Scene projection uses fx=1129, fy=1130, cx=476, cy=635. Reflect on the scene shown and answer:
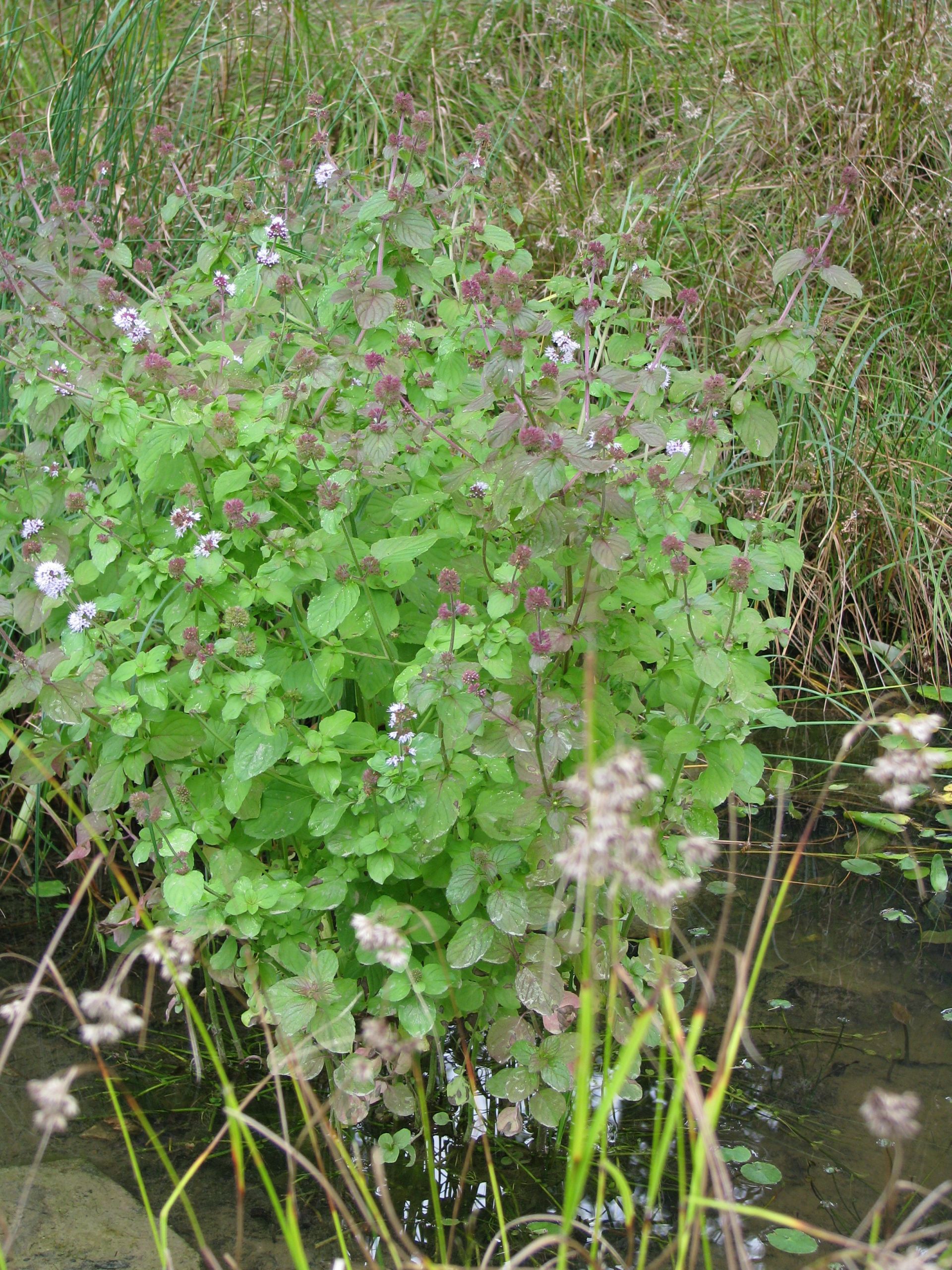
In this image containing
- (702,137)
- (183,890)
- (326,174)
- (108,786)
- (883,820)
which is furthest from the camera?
(702,137)

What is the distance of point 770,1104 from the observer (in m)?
2.25

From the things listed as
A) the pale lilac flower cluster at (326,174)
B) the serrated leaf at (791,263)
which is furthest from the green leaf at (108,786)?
the serrated leaf at (791,263)

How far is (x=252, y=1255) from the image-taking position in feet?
6.30

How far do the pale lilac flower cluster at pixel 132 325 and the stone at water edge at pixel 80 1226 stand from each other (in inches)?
57.2

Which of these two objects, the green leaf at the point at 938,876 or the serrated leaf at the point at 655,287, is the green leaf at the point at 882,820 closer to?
the green leaf at the point at 938,876

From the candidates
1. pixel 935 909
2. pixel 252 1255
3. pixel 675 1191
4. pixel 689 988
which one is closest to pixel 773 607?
pixel 935 909

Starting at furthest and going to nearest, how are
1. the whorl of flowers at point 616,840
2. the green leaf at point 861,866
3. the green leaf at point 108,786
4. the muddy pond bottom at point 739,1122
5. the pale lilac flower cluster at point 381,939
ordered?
the green leaf at point 861,866, the muddy pond bottom at point 739,1122, the green leaf at point 108,786, the pale lilac flower cluster at point 381,939, the whorl of flowers at point 616,840

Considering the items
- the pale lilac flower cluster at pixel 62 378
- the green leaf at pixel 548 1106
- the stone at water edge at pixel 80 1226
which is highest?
the pale lilac flower cluster at pixel 62 378

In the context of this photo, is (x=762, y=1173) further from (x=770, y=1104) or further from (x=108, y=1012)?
(x=108, y=1012)

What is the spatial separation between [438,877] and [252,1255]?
2.33 feet

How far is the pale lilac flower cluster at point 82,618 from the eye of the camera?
1.81 meters

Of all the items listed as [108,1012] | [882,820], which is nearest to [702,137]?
[882,820]

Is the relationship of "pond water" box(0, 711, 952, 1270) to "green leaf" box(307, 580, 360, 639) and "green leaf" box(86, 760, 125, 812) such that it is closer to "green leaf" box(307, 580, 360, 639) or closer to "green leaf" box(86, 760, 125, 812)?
"green leaf" box(86, 760, 125, 812)

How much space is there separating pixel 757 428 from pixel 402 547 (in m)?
0.62
